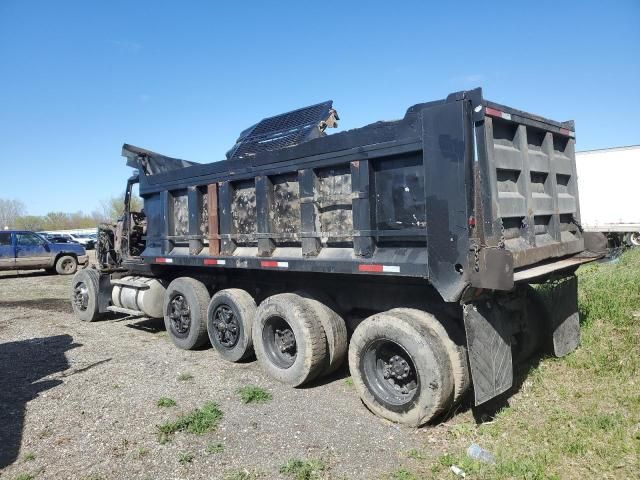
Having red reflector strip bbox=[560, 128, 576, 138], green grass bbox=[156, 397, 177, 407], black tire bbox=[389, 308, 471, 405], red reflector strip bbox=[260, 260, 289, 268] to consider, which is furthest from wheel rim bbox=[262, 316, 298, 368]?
red reflector strip bbox=[560, 128, 576, 138]

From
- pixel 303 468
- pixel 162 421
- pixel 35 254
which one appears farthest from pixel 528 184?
pixel 35 254

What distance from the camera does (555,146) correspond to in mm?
5250

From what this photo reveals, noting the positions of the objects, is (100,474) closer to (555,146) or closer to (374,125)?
(374,125)

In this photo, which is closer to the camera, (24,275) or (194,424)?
(194,424)

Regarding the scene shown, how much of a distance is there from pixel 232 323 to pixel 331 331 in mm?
1692

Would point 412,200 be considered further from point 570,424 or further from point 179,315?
point 179,315

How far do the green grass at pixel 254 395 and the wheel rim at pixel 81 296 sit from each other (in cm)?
563

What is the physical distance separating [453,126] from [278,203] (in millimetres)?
2312

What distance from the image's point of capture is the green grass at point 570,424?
10.8 ft

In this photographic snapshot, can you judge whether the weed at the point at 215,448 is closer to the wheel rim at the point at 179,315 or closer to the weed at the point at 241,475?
the weed at the point at 241,475

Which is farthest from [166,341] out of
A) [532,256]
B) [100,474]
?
[532,256]

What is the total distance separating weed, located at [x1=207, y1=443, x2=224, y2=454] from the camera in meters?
3.84

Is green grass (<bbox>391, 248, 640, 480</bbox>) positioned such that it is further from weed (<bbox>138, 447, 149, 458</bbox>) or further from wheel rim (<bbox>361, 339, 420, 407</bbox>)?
weed (<bbox>138, 447, 149, 458</bbox>)

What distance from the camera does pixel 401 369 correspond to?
14.3 ft
